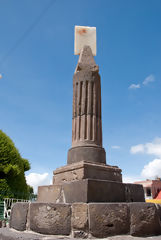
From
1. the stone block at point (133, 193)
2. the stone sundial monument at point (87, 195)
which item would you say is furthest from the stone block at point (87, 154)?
the stone block at point (133, 193)

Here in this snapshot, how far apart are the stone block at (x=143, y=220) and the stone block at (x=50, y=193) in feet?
4.66

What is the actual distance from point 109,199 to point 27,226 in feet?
5.38

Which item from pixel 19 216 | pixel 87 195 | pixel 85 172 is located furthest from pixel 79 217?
pixel 19 216

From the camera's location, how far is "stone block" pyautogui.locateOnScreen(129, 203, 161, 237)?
353 centimetres

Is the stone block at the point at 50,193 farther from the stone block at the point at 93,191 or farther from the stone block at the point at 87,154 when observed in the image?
the stone block at the point at 87,154

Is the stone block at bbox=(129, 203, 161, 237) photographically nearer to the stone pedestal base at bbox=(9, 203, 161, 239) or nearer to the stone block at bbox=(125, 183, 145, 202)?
the stone pedestal base at bbox=(9, 203, 161, 239)

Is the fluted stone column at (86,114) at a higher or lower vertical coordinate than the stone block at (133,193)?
higher

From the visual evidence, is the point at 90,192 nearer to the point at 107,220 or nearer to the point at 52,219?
the point at 107,220

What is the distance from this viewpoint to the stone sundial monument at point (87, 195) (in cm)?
338

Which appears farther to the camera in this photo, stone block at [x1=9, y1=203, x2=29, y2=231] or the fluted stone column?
the fluted stone column

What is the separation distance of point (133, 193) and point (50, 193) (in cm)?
179

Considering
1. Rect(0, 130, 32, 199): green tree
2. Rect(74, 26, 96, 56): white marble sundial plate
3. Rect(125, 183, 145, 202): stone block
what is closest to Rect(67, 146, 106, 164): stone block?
Rect(125, 183, 145, 202): stone block

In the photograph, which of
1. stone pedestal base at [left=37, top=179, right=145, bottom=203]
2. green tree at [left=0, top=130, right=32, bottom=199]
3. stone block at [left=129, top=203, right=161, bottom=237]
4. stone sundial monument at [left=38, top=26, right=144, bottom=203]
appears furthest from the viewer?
green tree at [left=0, top=130, right=32, bottom=199]

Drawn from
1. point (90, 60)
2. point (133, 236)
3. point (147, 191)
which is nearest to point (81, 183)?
point (133, 236)
